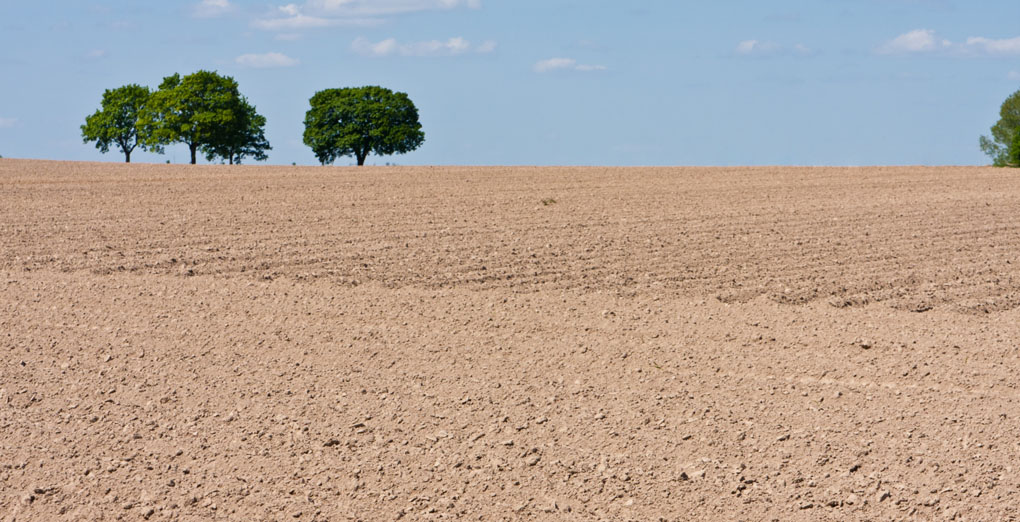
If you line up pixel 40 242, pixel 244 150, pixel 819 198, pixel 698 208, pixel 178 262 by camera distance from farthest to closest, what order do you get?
pixel 244 150 < pixel 819 198 < pixel 698 208 < pixel 40 242 < pixel 178 262

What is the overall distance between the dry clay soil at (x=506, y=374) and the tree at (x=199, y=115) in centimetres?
3359

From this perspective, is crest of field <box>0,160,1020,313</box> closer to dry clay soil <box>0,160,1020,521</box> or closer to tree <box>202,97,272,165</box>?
dry clay soil <box>0,160,1020,521</box>

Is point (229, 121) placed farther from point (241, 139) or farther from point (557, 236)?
point (557, 236)

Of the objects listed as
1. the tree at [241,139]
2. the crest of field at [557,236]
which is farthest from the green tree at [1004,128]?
the tree at [241,139]

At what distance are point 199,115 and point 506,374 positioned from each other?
4297 cm

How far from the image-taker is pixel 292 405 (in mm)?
6488

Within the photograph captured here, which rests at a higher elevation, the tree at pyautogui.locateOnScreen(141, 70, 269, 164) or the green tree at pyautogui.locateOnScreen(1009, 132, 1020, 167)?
the tree at pyautogui.locateOnScreen(141, 70, 269, 164)

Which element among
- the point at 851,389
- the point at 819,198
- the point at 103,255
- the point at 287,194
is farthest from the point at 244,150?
the point at 851,389

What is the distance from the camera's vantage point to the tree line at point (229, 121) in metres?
47.6

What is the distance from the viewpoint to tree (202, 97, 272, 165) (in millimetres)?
47781

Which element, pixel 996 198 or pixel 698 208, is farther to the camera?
pixel 996 198

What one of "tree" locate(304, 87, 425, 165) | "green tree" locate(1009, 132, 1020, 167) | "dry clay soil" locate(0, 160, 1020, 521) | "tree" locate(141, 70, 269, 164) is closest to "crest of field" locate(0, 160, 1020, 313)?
"dry clay soil" locate(0, 160, 1020, 521)

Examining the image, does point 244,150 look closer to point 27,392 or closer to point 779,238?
point 779,238

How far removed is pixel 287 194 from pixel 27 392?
13.8 m
